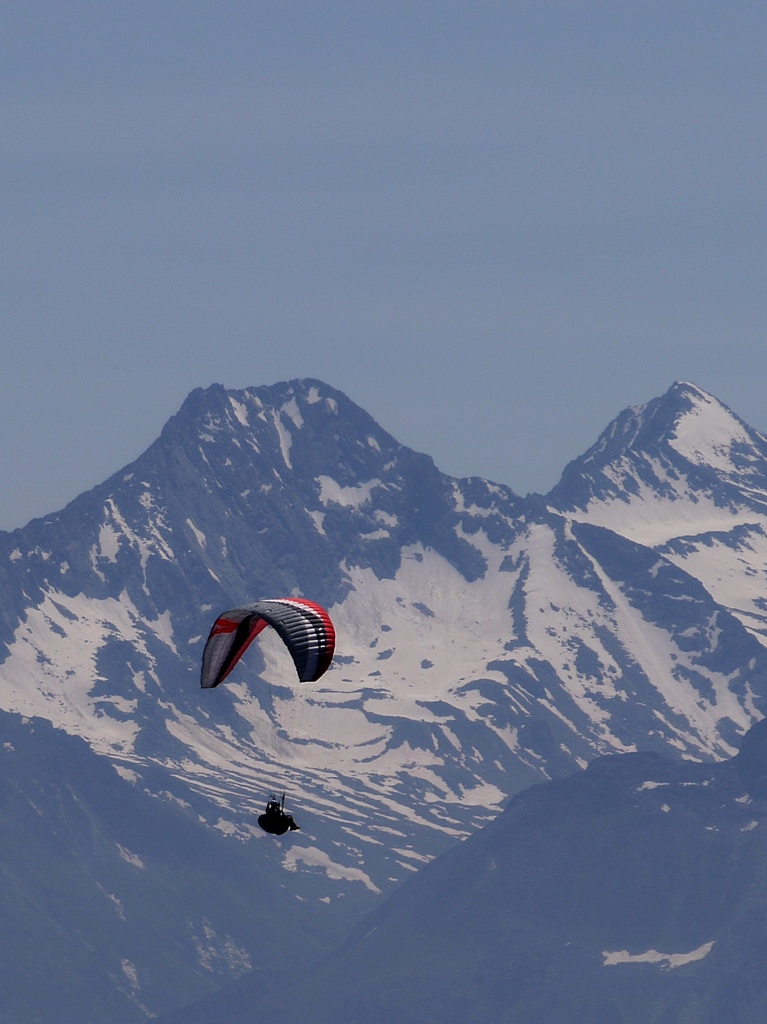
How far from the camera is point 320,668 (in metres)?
152

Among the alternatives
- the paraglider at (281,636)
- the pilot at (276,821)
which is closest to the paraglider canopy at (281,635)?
the paraglider at (281,636)

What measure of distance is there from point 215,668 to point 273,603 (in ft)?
19.7

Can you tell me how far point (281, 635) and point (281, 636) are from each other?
1.63 meters

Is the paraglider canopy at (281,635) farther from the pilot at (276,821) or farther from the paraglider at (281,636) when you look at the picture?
the pilot at (276,821)

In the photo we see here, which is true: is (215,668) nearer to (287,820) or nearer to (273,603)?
(273,603)

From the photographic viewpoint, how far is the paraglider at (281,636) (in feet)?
493

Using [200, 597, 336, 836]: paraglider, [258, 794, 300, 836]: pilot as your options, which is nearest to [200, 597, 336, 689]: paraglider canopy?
[200, 597, 336, 836]: paraglider

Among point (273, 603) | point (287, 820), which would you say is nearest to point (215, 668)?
point (273, 603)

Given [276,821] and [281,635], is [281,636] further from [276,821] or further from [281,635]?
[276,821]

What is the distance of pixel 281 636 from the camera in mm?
158375

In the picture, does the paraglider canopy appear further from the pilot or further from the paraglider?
the pilot

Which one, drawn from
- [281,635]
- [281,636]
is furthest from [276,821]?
[281,635]

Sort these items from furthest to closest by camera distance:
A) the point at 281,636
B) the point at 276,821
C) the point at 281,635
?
the point at 281,635 < the point at 281,636 < the point at 276,821

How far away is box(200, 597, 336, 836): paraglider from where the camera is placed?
150 metres
